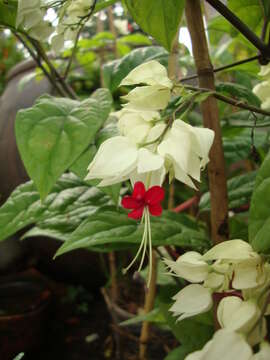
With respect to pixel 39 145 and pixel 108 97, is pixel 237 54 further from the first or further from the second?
pixel 39 145

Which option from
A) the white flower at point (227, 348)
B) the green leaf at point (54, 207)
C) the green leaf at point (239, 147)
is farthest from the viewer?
the green leaf at point (239, 147)

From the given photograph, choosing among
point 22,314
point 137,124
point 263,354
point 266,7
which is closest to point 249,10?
point 266,7

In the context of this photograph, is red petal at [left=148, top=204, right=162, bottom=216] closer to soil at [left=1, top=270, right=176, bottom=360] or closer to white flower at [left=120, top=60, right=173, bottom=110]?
white flower at [left=120, top=60, right=173, bottom=110]

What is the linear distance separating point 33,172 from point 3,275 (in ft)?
5.55

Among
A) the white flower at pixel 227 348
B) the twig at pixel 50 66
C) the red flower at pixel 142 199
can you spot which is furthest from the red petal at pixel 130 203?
the twig at pixel 50 66

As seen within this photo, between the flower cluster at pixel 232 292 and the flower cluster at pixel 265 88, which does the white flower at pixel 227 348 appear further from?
the flower cluster at pixel 265 88

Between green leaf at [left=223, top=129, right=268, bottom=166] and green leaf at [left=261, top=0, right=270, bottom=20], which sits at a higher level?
green leaf at [left=261, top=0, right=270, bottom=20]

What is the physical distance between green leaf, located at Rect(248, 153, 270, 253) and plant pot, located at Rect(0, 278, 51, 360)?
4.30ft

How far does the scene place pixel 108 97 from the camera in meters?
0.53

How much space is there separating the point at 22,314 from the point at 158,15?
137 centimetres

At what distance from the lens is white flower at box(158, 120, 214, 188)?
28cm

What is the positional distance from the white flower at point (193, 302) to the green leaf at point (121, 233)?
0.40ft

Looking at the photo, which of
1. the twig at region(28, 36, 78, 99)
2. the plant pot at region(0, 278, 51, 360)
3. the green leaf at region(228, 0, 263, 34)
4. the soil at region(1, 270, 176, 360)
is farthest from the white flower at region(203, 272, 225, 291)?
the plant pot at region(0, 278, 51, 360)

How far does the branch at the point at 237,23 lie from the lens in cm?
37
